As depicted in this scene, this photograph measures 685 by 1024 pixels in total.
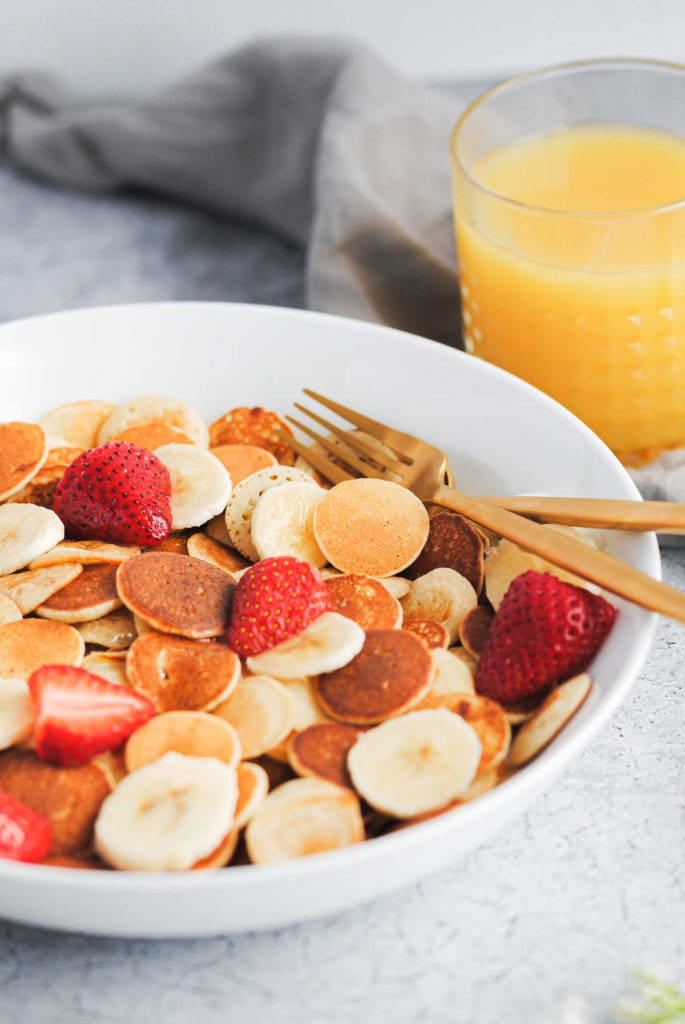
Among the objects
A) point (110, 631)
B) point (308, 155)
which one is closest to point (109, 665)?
point (110, 631)

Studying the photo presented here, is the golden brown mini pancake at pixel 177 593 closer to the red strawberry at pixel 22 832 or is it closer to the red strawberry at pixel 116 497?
the red strawberry at pixel 116 497

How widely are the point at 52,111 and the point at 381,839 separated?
1.37 meters

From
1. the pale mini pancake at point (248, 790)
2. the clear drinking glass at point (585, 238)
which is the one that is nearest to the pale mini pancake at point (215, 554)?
the pale mini pancake at point (248, 790)

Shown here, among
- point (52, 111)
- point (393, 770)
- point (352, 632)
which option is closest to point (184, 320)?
point (352, 632)

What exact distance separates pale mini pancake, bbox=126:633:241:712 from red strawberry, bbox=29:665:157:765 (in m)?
0.03

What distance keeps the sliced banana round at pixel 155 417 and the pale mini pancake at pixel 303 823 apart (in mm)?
442

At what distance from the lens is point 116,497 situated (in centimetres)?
94

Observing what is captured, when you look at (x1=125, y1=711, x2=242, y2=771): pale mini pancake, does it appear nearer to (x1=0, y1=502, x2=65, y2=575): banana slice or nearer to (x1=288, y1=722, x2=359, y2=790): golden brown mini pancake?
(x1=288, y1=722, x2=359, y2=790): golden brown mini pancake

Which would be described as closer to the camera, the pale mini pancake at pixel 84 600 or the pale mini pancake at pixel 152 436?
the pale mini pancake at pixel 84 600

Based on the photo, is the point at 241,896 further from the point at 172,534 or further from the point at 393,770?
the point at 172,534

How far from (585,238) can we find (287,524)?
379mm

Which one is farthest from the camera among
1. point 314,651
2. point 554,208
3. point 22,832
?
point 554,208

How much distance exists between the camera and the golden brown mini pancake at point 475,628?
2.86 ft

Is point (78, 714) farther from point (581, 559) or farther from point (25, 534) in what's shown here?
point (581, 559)
